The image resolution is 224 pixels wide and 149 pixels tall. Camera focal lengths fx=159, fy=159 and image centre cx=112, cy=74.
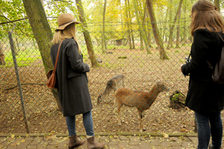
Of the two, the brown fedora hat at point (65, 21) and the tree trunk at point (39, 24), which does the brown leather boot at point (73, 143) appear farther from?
the tree trunk at point (39, 24)

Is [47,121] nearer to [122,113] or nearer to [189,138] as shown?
[122,113]

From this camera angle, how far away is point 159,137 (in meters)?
3.03

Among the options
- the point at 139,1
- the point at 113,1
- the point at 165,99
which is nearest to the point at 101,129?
the point at 165,99

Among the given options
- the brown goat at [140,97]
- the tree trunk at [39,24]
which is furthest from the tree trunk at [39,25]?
the brown goat at [140,97]

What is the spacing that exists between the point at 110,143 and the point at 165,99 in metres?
2.73

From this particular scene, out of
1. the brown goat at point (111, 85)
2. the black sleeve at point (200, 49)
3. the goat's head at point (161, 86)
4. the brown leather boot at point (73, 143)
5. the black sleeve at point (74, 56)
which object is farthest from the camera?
the brown goat at point (111, 85)

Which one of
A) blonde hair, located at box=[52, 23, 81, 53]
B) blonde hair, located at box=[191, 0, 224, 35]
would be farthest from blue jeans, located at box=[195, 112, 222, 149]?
blonde hair, located at box=[52, 23, 81, 53]

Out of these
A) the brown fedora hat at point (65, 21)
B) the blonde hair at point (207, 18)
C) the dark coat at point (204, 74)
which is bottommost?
the dark coat at point (204, 74)

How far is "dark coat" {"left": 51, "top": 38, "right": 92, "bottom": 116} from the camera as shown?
87.5 inches

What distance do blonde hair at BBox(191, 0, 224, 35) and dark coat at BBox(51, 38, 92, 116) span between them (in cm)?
152

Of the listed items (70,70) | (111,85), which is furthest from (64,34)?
(111,85)

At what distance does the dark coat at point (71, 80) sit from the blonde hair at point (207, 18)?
152 cm

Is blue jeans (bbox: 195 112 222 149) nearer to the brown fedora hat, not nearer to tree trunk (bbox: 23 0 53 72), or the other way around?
the brown fedora hat

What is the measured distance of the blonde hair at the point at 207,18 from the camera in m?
1.68
